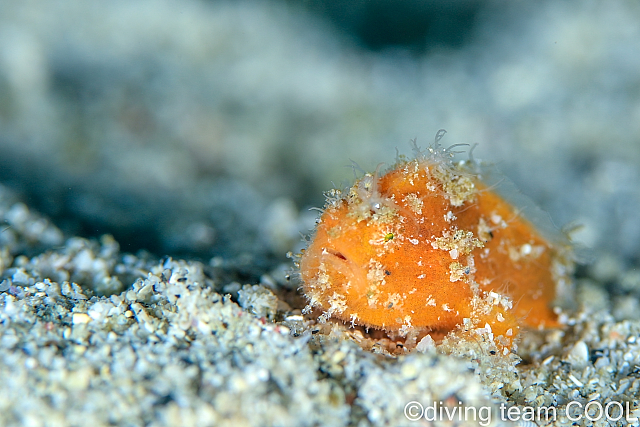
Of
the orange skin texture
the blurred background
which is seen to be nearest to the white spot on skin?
the orange skin texture

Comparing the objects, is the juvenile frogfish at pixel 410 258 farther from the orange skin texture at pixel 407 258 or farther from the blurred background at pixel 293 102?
the blurred background at pixel 293 102

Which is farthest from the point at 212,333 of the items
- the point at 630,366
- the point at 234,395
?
the point at 630,366

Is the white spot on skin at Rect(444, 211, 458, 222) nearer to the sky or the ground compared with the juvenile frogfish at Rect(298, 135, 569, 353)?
nearer to the sky

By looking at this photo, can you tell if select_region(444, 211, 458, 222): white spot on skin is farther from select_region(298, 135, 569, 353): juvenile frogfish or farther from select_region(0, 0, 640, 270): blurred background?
select_region(0, 0, 640, 270): blurred background

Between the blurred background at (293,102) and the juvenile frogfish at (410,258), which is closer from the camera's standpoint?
the juvenile frogfish at (410,258)

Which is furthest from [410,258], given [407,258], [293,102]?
[293,102]

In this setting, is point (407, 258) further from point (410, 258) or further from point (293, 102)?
point (293, 102)

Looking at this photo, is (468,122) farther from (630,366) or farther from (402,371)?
(402,371)

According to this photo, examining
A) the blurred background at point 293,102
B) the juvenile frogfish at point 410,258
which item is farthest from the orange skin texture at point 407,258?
the blurred background at point 293,102

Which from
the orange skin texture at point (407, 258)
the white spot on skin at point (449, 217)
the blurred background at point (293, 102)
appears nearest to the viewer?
the orange skin texture at point (407, 258)
